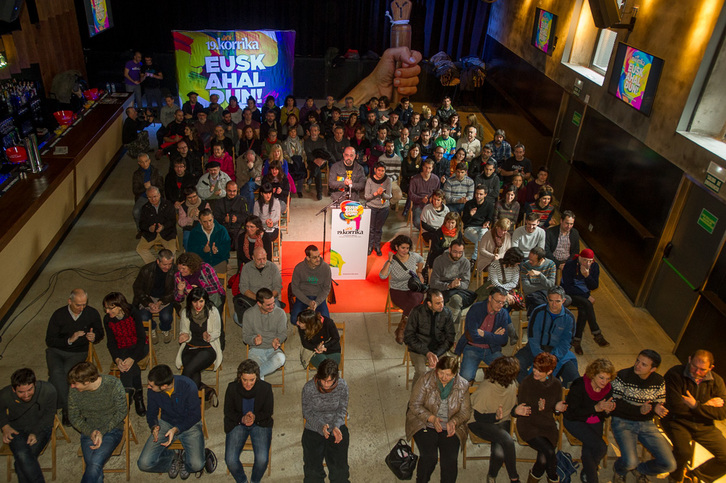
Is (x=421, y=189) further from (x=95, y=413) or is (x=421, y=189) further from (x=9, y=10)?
(x=9, y=10)

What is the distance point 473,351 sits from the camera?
5.96 metres

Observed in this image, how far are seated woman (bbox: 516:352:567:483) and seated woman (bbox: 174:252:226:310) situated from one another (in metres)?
3.39

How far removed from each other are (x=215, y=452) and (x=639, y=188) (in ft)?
21.7

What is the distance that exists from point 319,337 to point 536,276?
279 cm

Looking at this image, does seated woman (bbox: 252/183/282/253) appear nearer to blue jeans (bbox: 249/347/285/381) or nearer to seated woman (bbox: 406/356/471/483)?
blue jeans (bbox: 249/347/285/381)

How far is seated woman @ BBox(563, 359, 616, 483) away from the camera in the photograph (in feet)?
16.4

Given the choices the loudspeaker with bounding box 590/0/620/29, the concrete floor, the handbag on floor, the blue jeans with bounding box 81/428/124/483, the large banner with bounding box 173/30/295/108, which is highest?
the loudspeaker with bounding box 590/0/620/29

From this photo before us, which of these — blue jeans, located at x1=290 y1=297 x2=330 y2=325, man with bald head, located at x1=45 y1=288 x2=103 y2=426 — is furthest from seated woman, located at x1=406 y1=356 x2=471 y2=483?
man with bald head, located at x1=45 y1=288 x2=103 y2=426

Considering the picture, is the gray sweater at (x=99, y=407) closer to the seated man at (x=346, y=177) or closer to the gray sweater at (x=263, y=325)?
the gray sweater at (x=263, y=325)

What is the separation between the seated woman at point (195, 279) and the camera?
6055 millimetres

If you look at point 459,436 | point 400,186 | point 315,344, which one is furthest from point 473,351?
point 400,186

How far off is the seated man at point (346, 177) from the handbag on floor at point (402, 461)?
424 cm

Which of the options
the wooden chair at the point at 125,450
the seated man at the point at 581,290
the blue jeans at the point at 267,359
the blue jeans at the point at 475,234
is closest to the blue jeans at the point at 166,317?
the blue jeans at the point at 267,359

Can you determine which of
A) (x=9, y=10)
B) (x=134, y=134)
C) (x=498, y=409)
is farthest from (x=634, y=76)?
(x=9, y=10)
